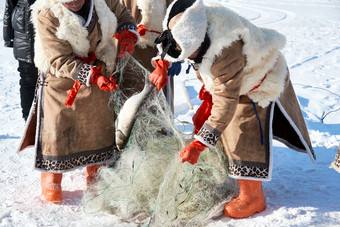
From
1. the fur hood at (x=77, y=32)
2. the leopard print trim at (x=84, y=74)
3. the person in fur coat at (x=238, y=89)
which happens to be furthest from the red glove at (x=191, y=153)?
the fur hood at (x=77, y=32)

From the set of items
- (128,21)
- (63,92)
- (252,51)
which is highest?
(252,51)

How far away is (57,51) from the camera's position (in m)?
2.49

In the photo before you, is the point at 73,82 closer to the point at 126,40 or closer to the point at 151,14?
the point at 126,40

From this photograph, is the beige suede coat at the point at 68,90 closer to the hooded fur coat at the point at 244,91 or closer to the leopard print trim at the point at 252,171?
the hooded fur coat at the point at 244,91

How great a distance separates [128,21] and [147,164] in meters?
1.03

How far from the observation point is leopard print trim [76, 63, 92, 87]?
244 cm

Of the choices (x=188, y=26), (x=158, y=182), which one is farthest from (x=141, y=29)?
(x=158, y=182)

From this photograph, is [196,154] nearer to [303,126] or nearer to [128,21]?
[303,126]

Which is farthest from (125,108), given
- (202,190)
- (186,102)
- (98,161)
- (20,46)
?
(186,102)

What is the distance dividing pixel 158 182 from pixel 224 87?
→ 814 mm

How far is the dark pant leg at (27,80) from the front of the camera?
364 centimetres

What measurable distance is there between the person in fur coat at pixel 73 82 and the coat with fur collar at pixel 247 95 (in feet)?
2.15

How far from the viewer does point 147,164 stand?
105 inches

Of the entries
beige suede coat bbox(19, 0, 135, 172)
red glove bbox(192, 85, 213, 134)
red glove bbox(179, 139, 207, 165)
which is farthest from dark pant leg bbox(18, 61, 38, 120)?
red glove bbox(179, 139, 207, 165)
